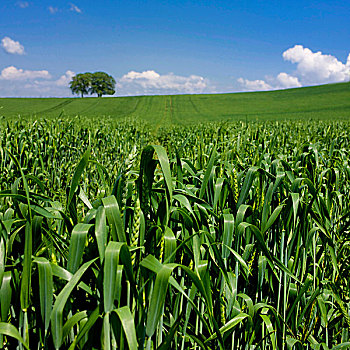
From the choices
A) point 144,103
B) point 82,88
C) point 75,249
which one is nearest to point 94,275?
point 75,249

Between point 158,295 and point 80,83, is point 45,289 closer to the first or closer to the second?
point 158,295

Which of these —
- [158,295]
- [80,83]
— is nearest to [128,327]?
[158,295]

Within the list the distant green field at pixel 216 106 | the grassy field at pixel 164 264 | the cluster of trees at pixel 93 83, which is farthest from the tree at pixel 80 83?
the grassy field at pixel 164 264

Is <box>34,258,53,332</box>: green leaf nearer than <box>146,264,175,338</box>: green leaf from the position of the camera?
No

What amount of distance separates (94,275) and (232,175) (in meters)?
1.03

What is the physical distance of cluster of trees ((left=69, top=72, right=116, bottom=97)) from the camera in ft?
236

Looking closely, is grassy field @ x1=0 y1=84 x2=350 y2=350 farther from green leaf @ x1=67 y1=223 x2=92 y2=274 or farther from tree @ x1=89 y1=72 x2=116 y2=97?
tree @ x1=89 y1=72 x2=116 y2=97

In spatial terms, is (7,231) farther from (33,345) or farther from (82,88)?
(82,88)

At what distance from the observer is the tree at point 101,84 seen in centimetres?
7325

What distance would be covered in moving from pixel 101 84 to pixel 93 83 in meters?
1.80

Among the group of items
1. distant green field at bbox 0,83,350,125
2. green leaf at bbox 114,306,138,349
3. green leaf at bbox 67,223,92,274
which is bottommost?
green leaf at bbox 114,306,138,349

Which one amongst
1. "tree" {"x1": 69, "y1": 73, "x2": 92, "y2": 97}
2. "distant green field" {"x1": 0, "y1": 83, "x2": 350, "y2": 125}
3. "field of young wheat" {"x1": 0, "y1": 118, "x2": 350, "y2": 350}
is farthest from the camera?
"tree" {"x1": 69, "y1": 73, "x2": 92, "y2": 97}

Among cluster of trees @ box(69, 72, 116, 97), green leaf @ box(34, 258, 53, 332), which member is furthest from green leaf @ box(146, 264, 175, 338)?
cluster of trees @ box(69, 72, 116, 97)

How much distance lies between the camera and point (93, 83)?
73.1 meters
